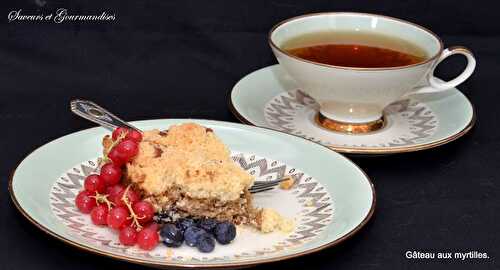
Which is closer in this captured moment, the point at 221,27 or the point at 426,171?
the point at 426,171

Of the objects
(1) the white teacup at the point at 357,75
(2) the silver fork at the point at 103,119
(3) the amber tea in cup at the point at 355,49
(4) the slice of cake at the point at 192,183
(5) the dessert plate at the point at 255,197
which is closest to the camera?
(5) the dessert plate at the point at 255,197

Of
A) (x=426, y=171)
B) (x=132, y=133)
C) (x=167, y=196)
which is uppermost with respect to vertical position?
(x=132, y=133)

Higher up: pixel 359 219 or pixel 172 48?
pixel 172 48

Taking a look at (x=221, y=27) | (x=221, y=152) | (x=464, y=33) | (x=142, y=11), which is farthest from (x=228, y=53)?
(x=221, y=152)

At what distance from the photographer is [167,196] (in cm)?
182

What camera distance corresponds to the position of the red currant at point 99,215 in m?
1.80

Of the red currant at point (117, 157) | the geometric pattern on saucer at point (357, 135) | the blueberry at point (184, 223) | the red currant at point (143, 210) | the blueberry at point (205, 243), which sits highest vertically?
the red currant at point (117, 157)

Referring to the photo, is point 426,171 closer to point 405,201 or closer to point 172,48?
point 405,201

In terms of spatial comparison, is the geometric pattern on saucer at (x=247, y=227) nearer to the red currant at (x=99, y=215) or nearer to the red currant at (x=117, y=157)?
the red currant at (x=99, y=215)

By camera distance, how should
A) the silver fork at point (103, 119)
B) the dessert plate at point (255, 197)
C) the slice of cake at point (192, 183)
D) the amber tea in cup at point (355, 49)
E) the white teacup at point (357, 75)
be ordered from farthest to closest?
the amber tea in cup at point (355, 49) → the white teacup at point (357, 75) → the silver fork at point (103, 119) → the slice of cake at point (192, 183) → the dessert plate at point (255, 197)

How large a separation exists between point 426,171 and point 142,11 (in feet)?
3.58

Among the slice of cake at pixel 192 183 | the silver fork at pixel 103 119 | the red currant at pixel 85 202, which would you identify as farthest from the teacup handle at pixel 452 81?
the red currant at pixel 85 202

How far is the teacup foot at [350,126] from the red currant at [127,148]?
66 cm

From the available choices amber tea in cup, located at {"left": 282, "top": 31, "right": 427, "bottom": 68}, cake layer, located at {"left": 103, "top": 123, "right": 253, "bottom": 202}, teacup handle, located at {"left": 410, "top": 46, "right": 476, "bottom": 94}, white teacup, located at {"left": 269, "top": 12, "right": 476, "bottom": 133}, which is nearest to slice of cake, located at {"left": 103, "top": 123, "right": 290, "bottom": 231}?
cake layer, located at {"left": 103, "top": 123, "right": 253, "bottom": 202}
